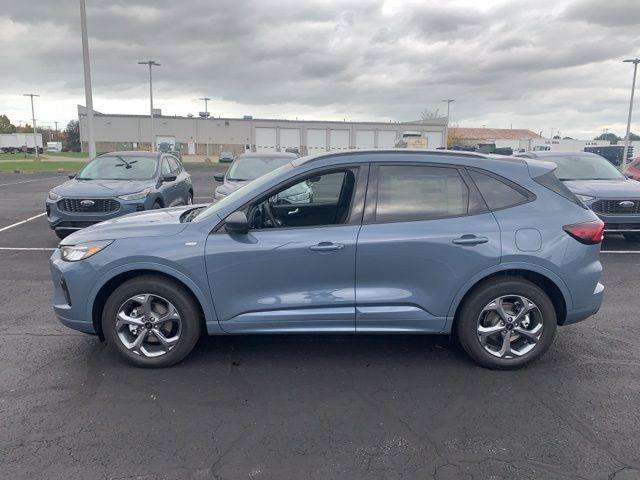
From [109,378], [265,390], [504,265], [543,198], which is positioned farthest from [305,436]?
[543,198]

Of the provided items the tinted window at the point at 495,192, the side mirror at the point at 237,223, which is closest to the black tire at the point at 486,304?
the tinted window at the point at 495,192

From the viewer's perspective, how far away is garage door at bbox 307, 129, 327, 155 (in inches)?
2714

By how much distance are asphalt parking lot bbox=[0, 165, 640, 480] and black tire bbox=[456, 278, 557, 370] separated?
0.36 ft

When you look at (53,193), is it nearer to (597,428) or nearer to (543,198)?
(543,198)

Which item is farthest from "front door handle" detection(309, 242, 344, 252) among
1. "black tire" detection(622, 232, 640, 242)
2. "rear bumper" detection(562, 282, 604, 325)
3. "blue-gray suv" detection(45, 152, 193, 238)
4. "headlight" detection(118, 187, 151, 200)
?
Result: "black tire" detection(622, 232, 640, 242)

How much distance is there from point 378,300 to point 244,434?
1386 mm

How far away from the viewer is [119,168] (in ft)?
32.2

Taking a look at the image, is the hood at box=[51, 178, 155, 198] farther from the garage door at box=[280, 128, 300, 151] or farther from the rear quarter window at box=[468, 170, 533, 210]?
the garage door at box=[280, 128, 300, 151]

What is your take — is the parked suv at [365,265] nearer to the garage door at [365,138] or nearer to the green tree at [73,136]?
the garage door at [365,138]

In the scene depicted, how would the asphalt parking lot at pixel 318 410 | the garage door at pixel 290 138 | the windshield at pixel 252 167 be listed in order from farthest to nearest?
1. the garage door at pixel 290 138
2. the windshield at pixel 252 167
3. the asphalt parking lot at pixel 318 410

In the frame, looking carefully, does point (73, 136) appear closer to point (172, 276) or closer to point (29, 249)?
point (29, 249)

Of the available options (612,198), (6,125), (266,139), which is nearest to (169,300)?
(612,198)

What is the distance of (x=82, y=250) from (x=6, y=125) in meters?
122

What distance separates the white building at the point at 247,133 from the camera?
227 ft
